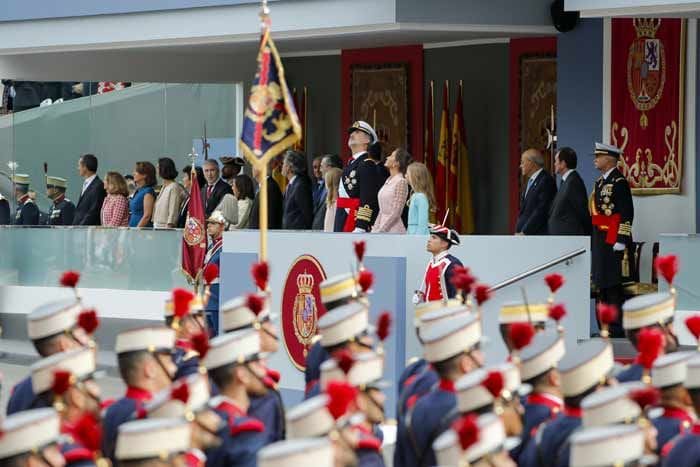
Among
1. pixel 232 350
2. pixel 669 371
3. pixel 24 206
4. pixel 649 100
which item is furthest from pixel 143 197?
pixel 669 371

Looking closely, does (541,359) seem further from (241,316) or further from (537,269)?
(537,269)

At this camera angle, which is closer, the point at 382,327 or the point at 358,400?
the point at 358,400

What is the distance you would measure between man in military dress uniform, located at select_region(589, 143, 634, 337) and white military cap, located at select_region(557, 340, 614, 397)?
7.96 metres

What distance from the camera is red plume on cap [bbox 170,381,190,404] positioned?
23.3 feet

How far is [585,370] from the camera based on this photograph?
7883 mm

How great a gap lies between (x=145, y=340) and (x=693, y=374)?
8.63 feet

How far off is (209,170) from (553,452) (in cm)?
1247

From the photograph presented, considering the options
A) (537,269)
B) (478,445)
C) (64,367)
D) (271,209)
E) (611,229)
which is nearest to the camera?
(478,445)

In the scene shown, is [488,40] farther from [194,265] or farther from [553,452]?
[553,452]

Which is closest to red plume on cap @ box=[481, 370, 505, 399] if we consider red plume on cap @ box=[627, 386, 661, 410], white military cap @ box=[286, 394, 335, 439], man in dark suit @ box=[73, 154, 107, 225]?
red plume on cap @ box=[627, 386, 661, 410]

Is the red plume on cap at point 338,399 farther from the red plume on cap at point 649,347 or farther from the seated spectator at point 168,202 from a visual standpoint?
the seated spectator at point 168,202

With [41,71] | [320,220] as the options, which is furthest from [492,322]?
[41,71]

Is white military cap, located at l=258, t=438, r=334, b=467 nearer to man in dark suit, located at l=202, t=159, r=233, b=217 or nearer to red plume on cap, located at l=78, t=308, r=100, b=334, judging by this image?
red plume on cap, located at l=78, t=308, r=100, b=334

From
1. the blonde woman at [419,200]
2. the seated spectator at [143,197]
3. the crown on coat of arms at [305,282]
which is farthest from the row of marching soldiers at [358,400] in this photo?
the seated spectator at [143,197]
